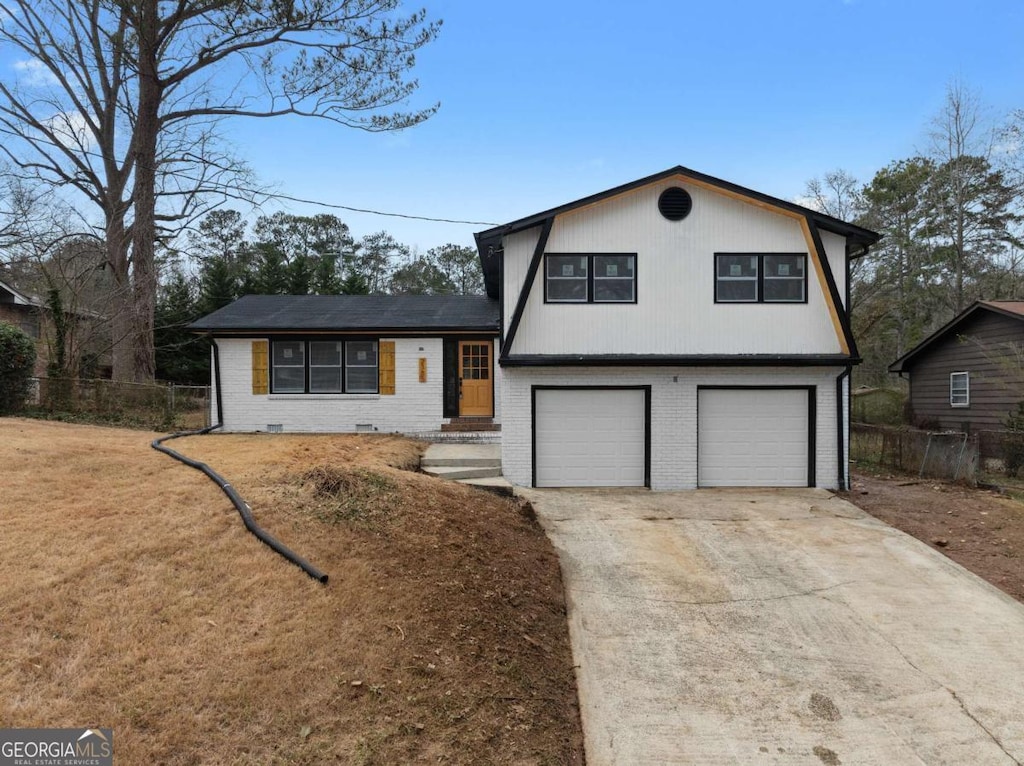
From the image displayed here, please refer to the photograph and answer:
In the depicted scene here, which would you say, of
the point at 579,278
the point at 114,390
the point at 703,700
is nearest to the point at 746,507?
the point at 579,278

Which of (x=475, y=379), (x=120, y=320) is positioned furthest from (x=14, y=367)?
(x=475, y=379)

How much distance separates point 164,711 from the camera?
3.13m

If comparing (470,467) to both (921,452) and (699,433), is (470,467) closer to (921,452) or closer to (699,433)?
(699,433)

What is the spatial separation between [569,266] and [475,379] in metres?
4.69

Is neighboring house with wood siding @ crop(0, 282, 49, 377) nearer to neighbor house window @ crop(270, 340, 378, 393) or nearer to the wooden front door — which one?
neighbor house window @ crop(270, 340, 378, 393)

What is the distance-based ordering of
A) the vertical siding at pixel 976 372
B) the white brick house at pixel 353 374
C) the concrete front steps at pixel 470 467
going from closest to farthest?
the concrete front steps at pixel 470 467
the white brick house at pixel 353 374
the vertical siding at pixel 976 372

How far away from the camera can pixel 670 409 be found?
10.0m

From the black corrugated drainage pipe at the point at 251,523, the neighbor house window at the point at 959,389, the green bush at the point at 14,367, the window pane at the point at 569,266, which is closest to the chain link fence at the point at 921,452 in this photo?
the neighbor house window at the point at 959,389

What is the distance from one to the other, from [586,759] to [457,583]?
1.80 m

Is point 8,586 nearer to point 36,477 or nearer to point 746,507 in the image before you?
point 36,477

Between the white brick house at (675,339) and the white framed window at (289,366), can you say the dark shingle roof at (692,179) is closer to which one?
the white brick house at (675,339)

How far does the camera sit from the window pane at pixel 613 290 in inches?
400

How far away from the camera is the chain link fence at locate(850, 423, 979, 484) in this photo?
10.3m

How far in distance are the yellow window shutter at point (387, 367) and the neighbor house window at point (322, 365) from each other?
9.8 inches
